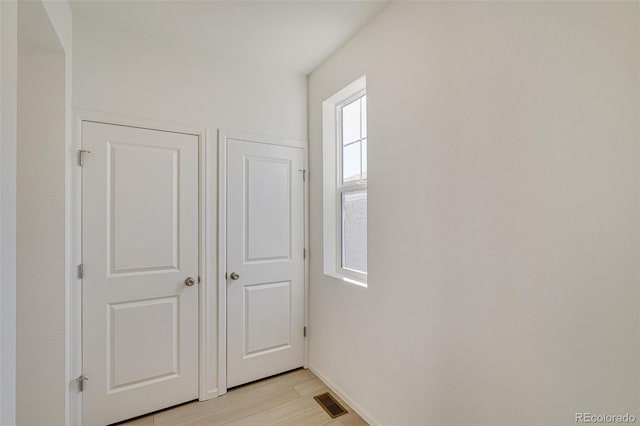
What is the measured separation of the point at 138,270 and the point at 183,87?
1.35 meters

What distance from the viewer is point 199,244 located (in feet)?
7.17

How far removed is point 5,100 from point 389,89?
1680mm

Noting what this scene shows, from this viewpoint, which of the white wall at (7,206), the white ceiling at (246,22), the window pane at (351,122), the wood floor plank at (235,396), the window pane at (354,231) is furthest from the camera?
the window pane at (351,122)

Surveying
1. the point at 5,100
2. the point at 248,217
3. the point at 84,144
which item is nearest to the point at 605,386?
the point at 5,100

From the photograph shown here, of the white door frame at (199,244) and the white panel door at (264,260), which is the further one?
the white panel door at (264,260)

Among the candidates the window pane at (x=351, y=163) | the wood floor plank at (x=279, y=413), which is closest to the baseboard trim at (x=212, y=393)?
the wood floor plank at (x=279, y=413)

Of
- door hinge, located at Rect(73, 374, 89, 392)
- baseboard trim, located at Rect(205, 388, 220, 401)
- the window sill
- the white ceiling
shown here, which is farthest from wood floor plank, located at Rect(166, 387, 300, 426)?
the white ceiling

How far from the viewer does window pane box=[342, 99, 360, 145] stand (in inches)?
89.8

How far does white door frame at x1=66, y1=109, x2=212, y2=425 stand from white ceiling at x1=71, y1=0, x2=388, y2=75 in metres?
0.61

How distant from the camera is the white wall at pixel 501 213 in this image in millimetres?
927

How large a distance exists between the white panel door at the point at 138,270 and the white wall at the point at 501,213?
51.9 inches

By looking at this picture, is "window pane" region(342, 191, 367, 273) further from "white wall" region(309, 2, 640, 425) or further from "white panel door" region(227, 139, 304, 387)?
"white panel door" region(227, 139, 304, 387)

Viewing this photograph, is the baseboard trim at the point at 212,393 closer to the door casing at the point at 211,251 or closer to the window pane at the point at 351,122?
the door casing at the point at 211,251

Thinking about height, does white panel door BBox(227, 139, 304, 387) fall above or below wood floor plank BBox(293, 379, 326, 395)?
above
